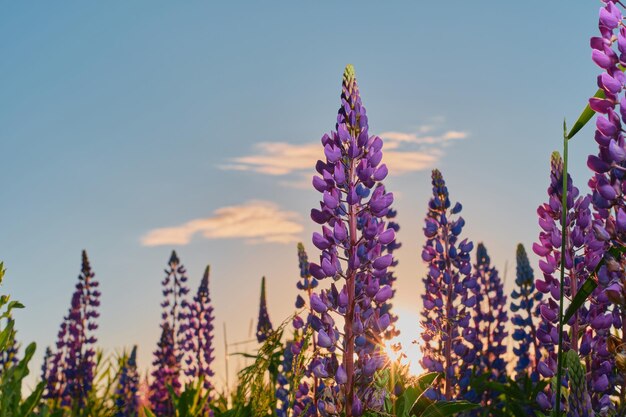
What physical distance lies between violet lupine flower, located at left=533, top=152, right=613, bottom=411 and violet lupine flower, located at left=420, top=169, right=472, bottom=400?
1.30 m

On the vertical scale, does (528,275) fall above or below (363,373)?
above

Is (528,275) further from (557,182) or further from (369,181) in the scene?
Answer: (369,181)

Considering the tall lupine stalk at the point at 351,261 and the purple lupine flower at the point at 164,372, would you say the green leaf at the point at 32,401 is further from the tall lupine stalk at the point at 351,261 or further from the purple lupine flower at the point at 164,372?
the purple lupine flower at the point at 164,372

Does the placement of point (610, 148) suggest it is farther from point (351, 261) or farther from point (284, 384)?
point (284, 384)

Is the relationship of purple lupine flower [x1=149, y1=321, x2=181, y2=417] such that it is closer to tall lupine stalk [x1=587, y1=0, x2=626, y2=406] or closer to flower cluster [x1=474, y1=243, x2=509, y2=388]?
flower cluster [x1=474, y1=243, x2=509, y2=388]

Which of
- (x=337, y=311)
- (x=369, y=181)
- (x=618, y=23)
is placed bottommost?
(x=337, y=311)

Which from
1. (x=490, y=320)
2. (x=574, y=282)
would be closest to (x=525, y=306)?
(x=490, y=320)

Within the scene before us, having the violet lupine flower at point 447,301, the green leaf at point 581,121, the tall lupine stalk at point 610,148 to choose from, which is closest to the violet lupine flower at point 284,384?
the violet lupine flower at point 447,301

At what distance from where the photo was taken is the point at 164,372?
425 inches

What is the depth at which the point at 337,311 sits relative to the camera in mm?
3738

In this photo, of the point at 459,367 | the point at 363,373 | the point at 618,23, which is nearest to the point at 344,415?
the point at 363,373

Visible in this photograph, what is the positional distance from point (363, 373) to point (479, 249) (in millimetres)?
7171

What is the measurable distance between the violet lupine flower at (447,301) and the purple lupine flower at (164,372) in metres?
5.00

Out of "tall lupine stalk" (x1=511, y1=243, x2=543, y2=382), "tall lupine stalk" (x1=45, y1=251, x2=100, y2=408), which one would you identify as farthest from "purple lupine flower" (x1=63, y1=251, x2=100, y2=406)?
"tall lupine stalk" (x1=511, y1=243, x2=543, y2=382)
